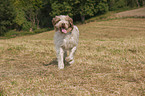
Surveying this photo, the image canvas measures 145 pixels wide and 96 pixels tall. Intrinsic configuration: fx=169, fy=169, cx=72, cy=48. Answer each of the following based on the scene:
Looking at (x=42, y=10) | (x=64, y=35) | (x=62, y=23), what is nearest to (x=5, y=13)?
(x=42, y=10)

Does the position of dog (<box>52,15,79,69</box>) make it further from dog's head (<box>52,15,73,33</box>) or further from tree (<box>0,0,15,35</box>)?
tree (<box>0,0,15,35</box>)

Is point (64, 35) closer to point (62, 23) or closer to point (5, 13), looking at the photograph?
point (62, 23)

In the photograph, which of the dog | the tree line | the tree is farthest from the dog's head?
the tree

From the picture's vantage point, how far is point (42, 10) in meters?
59.6

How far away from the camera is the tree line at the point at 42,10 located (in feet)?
136

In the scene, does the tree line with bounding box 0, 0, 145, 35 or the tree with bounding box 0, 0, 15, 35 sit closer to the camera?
the tree with bounding box 0, 0, 15, 35

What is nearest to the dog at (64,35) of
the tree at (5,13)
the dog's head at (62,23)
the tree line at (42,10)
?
the dog's head at (62,23)

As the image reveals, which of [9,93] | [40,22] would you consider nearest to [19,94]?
[9,93]

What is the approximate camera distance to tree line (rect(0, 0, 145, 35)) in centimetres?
4150

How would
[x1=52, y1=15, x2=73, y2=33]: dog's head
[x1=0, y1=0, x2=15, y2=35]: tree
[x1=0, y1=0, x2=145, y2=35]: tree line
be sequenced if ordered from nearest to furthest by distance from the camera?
[x1=52, y1=15, x2=73, y2=33]: dog's head → [x1=0, y1=0, x2=15, y2=35]: tree → [x1=0, y1=0, x2=145, y2=35]: tree line

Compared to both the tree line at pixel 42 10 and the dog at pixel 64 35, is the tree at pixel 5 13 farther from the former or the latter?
the dog at pixel 64 35

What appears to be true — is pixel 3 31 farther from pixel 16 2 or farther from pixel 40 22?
pixel 40 22

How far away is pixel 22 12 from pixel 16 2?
346 cm

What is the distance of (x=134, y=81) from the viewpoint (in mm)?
4703
